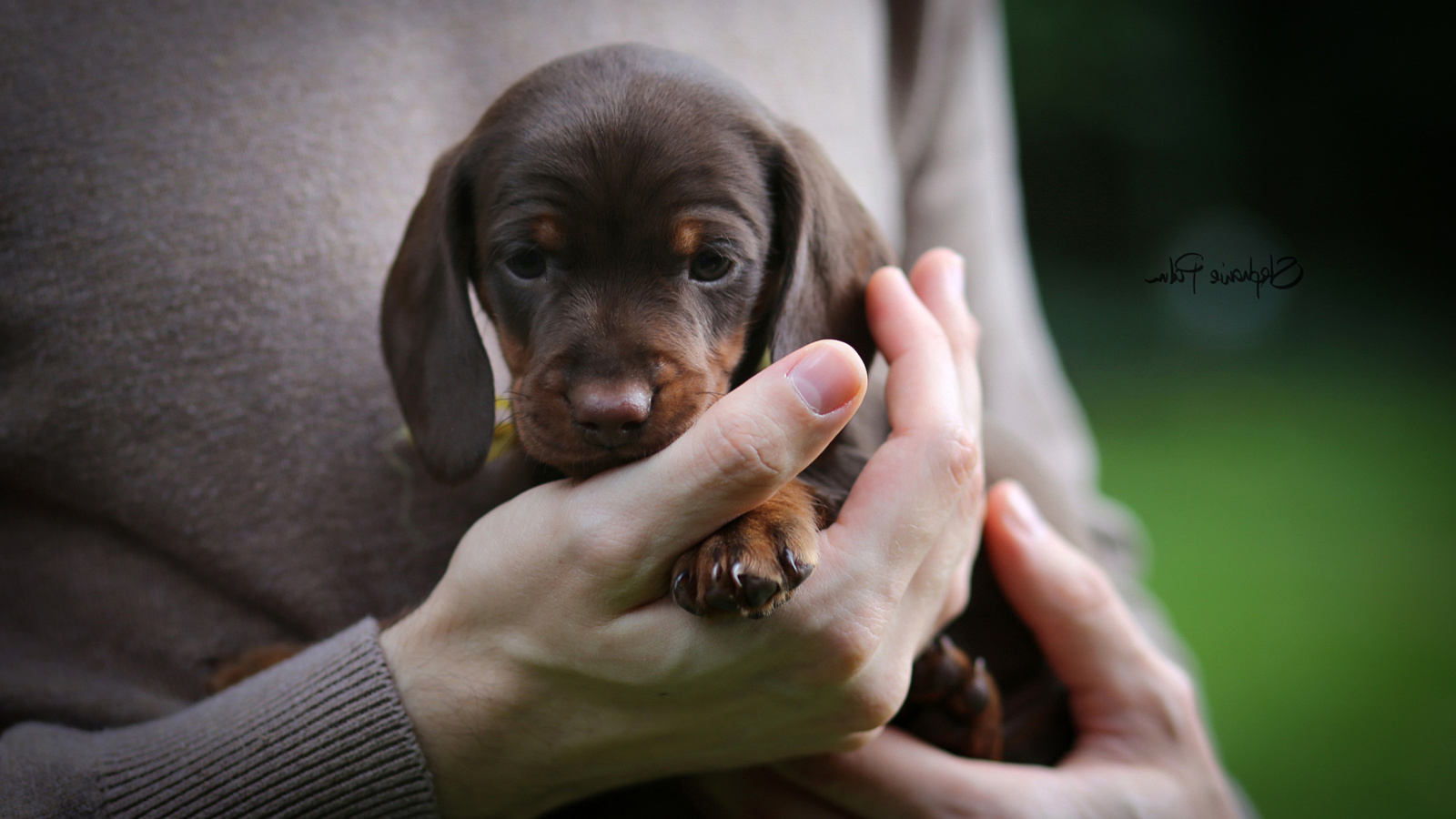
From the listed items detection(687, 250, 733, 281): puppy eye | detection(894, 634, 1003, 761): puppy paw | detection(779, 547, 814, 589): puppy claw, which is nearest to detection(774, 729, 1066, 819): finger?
detection(894, 634, 1003, 761): puppy paw

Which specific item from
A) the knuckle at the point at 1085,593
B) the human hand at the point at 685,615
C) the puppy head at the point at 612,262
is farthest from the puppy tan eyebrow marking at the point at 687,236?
the knuckle at the point at 1085,593

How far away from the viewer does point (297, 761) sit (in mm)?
1560

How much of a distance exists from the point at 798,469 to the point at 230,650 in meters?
1.40

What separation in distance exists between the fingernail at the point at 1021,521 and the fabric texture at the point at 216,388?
4.07 feet

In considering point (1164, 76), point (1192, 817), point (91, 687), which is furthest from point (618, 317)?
point (1164, 76)

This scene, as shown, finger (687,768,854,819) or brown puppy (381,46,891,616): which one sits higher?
brown puppy (381,46,891,616)

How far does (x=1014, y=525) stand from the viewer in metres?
2.16

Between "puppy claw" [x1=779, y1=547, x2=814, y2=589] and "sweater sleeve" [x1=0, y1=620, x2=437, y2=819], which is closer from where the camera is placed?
"puppy claw" [x1=779, y1=547, x2=814, y2=589]

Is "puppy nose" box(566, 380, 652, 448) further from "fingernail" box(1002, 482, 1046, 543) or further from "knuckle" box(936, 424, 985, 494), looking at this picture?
"fingernail" box(1002, 482, 1046, 543)

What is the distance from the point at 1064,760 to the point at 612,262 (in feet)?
5.50

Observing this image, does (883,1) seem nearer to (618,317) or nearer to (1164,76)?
(618,317)

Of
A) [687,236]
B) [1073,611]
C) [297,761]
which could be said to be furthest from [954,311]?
[297,761]

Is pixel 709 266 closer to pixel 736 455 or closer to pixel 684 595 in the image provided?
pixel 736 455

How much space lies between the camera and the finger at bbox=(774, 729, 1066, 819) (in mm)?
1813
